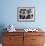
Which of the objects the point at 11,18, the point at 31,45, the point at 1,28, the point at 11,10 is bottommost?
the point at 31,45

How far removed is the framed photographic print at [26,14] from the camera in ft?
14.5

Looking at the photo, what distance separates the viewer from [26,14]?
443 centimetres

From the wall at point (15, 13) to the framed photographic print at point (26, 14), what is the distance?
0.10 m


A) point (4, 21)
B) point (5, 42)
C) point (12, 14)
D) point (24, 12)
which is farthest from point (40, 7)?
point (5, 42)

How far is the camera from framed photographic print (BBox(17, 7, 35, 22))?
4.41 meters

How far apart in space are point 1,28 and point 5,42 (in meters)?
0.67

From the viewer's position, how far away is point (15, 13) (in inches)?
174

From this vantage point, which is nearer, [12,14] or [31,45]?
[31,45]

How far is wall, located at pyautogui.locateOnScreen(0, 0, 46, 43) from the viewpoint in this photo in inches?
173

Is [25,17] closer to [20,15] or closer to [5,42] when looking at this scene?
[20,15]

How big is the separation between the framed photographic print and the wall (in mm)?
102

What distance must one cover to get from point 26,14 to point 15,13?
371mm

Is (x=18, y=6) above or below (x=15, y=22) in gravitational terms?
above

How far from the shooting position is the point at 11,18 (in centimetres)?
445
